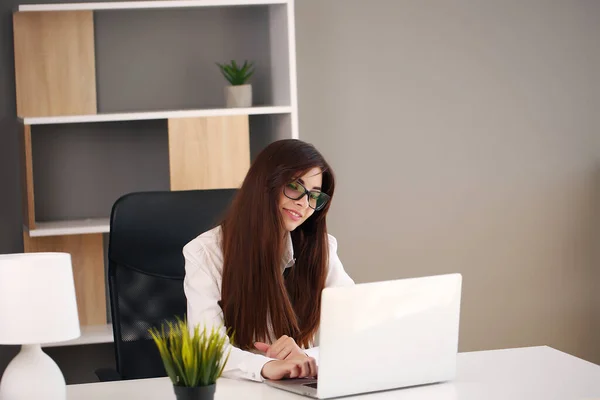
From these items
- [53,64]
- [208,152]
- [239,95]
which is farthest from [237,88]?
[53,64]

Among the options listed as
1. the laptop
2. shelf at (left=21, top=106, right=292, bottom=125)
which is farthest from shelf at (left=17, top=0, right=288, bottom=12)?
the laptop

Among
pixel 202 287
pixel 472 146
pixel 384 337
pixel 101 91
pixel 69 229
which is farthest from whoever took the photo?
pixel 472 146

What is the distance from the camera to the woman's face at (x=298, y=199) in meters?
2.29

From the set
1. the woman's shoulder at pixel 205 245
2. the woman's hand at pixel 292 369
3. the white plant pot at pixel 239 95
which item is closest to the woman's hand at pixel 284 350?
the woman's hand at pixel 292 369

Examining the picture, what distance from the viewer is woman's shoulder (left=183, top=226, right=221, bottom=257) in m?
2.30

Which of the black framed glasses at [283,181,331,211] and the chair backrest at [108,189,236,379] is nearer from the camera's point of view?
the black framed glasses at [283,181,331,211]

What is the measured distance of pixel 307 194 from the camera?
227cm

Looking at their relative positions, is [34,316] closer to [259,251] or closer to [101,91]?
[259,251]

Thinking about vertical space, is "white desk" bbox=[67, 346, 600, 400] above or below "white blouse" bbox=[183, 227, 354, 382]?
below

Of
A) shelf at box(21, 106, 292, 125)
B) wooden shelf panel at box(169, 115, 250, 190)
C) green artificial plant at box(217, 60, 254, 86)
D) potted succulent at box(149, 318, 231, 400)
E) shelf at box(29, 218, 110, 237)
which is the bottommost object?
→ potted succulent at box(149, 318, 231, 400)

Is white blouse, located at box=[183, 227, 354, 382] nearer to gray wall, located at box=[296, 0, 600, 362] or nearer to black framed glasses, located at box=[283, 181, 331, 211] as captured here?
black framed glasses, located at box=[283, 181, 331, 211]

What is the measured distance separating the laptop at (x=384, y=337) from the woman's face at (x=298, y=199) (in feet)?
1.62

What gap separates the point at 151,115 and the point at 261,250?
1184 mm

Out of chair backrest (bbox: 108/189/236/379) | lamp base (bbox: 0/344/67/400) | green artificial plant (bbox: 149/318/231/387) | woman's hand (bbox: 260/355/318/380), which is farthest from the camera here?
chair backrest (bbox: 108/189/236/379)
